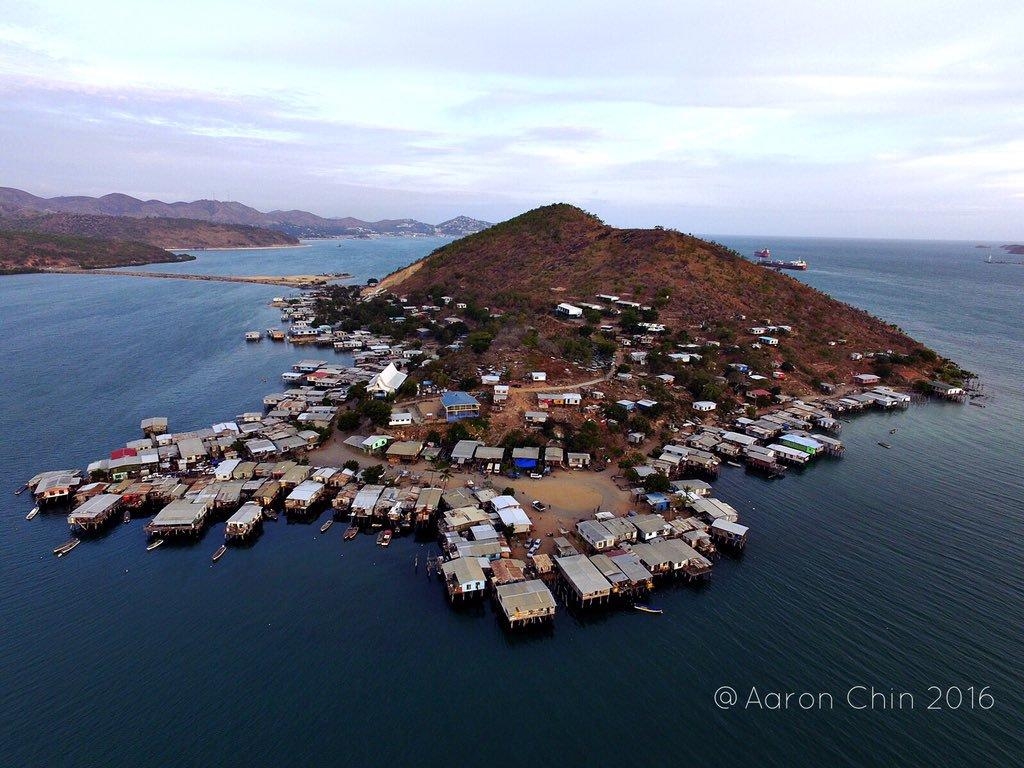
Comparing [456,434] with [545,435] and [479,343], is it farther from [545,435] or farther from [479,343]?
[479,343]

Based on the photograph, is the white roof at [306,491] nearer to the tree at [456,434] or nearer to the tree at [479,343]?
the tree at [456,434]

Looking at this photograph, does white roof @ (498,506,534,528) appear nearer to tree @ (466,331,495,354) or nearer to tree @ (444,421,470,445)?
tree @ (444,421,470,445)

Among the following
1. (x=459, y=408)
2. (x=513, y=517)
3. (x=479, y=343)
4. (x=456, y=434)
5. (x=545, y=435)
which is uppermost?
(x=479, y=343)

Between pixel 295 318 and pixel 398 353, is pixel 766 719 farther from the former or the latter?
pixel 295 318

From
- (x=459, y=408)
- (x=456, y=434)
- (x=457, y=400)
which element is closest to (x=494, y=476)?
(x=456, y=434)

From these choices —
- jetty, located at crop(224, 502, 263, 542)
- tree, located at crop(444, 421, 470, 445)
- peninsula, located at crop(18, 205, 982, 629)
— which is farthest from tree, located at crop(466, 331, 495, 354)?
jetty, located at crop(224, 502, 263, 542)

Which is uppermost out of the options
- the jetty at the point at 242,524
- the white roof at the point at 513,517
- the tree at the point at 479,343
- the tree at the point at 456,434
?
the tree at the point at 479,343

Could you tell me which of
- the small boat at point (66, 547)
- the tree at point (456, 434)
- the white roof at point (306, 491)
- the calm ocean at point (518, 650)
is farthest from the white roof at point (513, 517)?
the small boat at point (66, 547)

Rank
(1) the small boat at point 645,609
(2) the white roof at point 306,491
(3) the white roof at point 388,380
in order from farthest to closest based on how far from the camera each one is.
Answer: (3) the white roof at point 388,380 < (2) the white roof at point 306,491 < (1) the small boat at point 645,609
